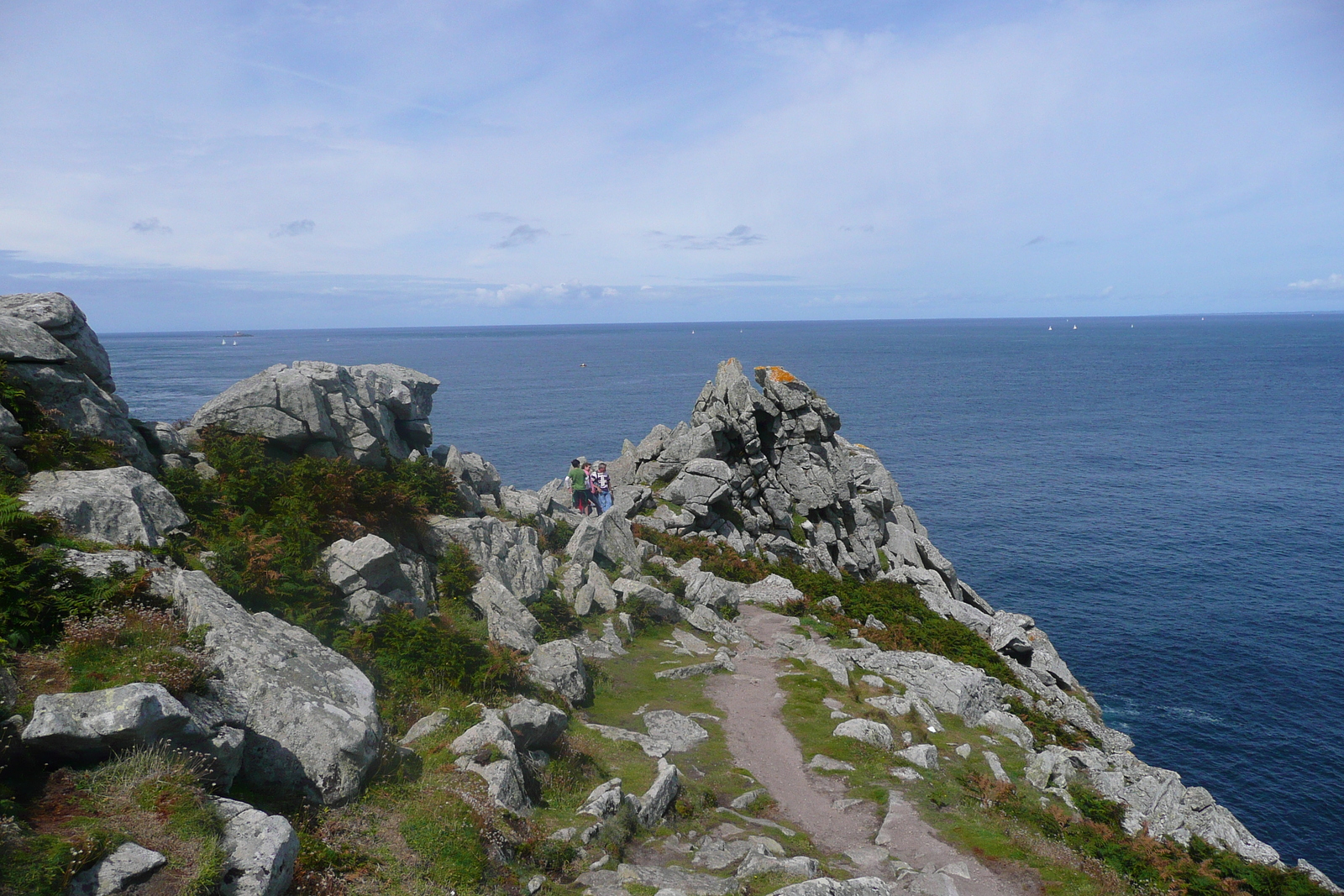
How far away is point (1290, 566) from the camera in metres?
57.0

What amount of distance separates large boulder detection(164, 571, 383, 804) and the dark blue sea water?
3820 centimetres

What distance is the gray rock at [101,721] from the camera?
8836mm

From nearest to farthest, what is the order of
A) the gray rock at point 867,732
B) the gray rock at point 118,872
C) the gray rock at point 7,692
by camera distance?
the gray rock at point 118,872 → the gray rock at point 7,692 → the gray rock at point 867,732

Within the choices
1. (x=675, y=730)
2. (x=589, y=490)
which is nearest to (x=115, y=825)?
(x=675, y=730)

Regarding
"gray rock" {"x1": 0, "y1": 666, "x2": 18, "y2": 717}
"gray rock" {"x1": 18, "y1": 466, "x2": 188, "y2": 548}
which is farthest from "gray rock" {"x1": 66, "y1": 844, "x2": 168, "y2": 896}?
"gray rock" {"x1": 18, "y1": 466, "x2": 188, "y2": 548}

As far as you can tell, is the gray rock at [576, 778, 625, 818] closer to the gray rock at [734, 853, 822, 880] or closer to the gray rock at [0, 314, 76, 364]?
the gray rock at [734, 853, 822, 880]

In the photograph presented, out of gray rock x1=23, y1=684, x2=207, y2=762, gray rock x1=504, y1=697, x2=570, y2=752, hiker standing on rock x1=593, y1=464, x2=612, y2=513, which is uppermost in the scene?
gray rock x1=23, y1=684, x2=207, y2=762

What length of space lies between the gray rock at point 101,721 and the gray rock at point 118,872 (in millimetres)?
1608

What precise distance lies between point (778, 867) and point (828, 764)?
533cm

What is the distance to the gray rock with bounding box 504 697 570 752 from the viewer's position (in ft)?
49.0

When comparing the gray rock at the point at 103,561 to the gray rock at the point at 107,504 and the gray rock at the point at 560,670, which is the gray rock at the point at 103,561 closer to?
the gray rock at the point at 107,504

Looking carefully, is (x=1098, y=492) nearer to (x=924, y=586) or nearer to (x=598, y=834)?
(x=924, y=586)

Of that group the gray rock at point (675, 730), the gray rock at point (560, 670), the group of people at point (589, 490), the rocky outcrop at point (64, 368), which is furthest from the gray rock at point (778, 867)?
the group of people at point (589, 490)

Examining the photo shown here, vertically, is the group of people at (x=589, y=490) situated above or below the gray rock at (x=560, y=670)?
above
